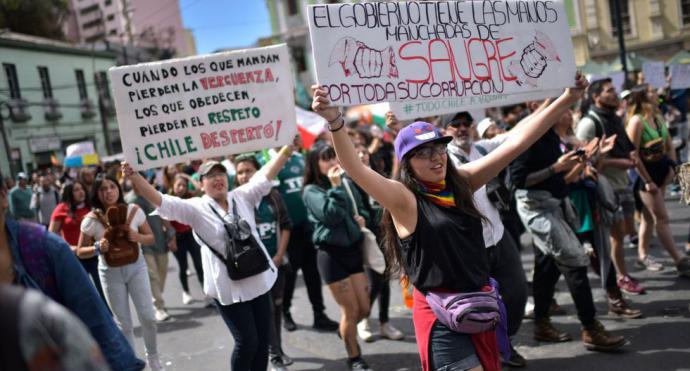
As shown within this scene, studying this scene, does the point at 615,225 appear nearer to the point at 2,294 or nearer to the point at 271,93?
the point at 271,93

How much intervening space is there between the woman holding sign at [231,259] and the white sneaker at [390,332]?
1.73 m

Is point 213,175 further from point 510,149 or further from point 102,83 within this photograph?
point 102,83

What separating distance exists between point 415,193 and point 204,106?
6.62ft

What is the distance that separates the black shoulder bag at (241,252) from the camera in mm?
4027

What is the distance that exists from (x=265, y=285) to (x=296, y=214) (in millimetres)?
2324

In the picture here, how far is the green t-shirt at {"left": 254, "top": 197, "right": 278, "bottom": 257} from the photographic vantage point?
5539 mm

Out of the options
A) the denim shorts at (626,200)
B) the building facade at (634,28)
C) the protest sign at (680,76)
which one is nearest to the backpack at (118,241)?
the denim shorts at (626,200)

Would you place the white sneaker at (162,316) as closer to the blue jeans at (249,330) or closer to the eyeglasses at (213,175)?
the blue jeans at (249,330)

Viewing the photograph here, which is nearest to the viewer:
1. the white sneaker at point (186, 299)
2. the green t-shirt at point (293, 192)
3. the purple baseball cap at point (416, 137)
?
the purple baseball cap at point (416, 137)

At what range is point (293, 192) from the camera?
6496mm

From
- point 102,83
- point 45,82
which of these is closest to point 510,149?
point 45,82

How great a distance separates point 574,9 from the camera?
12.2 metres

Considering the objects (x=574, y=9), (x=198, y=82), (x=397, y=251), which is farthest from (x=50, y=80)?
(x=397, y=251)

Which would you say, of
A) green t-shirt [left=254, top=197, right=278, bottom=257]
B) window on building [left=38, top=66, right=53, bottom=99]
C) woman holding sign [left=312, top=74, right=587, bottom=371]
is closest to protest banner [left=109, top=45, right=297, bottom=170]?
green t-shirt [left=254, top=197, right=278, bottom=257]
